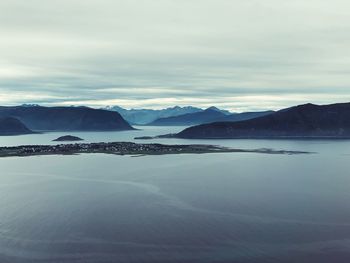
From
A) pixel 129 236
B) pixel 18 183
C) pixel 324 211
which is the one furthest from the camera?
pixel 18 183

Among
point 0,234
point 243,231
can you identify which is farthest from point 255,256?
point 0,234

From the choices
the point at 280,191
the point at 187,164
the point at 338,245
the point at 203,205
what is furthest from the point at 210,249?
the point at 187,164

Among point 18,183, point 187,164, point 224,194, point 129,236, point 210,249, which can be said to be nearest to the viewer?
point 210,249

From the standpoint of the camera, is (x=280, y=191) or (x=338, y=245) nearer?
(x=338, y=245)

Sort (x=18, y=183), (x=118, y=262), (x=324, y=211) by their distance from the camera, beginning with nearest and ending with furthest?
Result: (x=118, y=262)
(x=324, y=211)
(x=18, y=183)

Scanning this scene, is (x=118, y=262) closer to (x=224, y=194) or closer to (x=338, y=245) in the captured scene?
(x=338, y=245)

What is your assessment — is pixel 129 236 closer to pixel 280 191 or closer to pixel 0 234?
pixel 0 234
